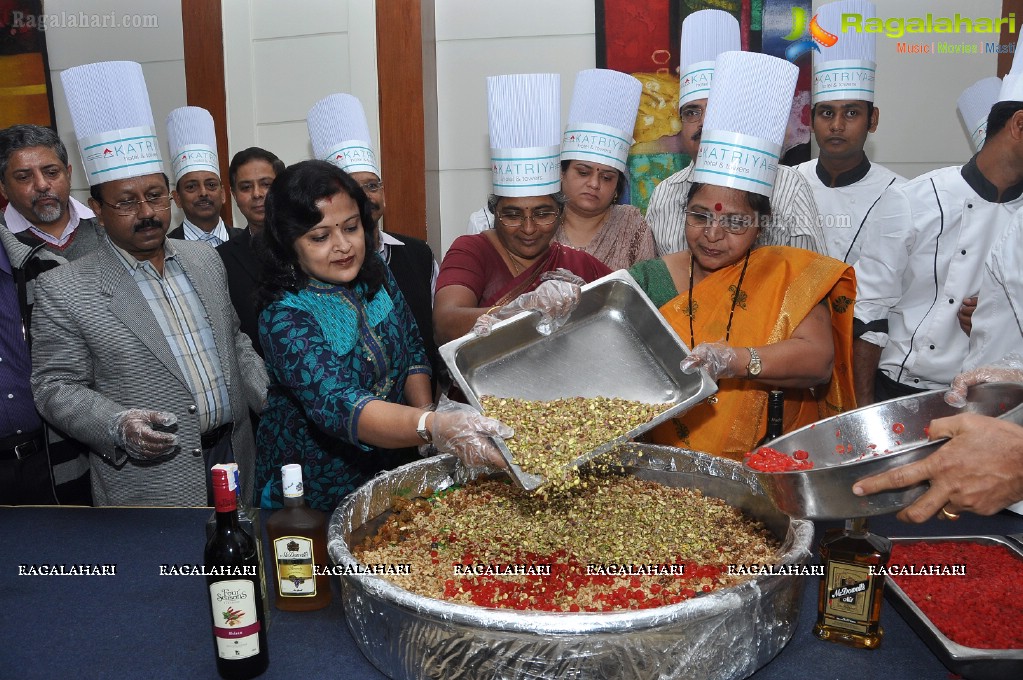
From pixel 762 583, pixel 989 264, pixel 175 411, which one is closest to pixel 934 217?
pixel 989 264

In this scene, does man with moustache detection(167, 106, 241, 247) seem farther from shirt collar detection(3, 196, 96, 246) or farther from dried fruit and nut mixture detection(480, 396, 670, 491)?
dried fruit and nut mixture detection(480, 396, 670, 491)

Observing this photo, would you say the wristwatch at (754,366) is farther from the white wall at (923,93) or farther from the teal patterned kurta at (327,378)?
the white wall at (923,93)

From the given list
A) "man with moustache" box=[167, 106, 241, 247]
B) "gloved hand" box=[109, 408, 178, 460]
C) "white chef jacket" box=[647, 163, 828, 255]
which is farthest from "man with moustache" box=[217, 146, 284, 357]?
"white chef jacket" box=[647, 163, 828, 255]

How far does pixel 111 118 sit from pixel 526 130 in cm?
137

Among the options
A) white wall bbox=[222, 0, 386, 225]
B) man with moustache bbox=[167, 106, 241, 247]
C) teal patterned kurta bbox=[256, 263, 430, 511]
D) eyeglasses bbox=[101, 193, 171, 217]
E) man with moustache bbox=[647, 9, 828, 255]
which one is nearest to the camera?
teal patterned kurta bbox=[256, 263, 430, 511]

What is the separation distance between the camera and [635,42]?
4.00 meters

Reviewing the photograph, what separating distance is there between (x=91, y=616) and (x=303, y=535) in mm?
466

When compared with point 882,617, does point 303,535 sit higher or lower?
higher

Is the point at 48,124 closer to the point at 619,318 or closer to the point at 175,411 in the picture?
the point at 175,411

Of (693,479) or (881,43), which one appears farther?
(881,43)

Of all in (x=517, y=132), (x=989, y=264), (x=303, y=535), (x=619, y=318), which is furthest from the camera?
(x=517, y=132)

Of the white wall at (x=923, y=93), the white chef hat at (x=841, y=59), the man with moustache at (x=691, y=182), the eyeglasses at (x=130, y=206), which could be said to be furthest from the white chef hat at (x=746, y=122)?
the white wall at (x=923, y=93)

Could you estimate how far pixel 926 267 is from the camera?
9.03ft

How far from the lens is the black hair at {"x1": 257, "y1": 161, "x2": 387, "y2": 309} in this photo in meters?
1.72
